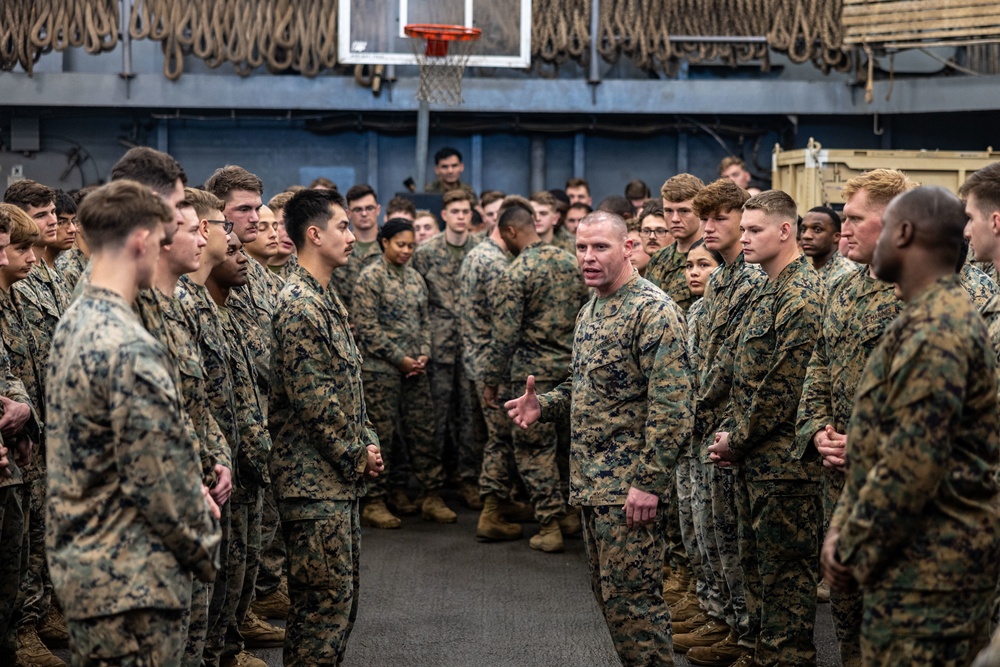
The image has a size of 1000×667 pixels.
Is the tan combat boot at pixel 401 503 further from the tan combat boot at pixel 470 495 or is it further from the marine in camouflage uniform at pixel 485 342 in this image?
the marine in camouflage uniform at pixel 485 342

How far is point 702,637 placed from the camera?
4789mm

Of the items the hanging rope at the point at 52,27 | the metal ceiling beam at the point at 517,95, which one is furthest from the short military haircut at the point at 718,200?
the hanging rope at the point at 52,27

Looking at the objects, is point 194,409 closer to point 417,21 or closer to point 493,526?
point 493,526

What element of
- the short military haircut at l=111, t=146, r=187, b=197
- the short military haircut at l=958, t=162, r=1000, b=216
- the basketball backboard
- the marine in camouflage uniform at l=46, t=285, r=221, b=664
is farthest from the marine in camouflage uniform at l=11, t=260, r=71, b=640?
the basketball backboard

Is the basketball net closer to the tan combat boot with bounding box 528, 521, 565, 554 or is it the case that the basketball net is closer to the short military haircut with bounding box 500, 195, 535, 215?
the short military haircut with bounding box 500, 195, 535, 215

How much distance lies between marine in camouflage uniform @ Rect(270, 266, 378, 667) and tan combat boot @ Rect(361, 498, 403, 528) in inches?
117

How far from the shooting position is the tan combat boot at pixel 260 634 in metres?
4.86

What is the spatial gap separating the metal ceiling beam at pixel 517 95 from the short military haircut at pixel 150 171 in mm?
7358

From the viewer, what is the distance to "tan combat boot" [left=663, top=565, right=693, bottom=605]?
541 centimetres

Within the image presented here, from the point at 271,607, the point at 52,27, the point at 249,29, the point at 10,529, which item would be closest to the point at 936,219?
the point at 10,529

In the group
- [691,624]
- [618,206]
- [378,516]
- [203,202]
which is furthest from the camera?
[618,206]

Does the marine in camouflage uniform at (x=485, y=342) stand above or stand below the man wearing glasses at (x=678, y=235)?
below

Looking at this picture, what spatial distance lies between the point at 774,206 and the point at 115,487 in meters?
2.64

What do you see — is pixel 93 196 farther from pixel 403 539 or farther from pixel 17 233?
pixel 403 539
